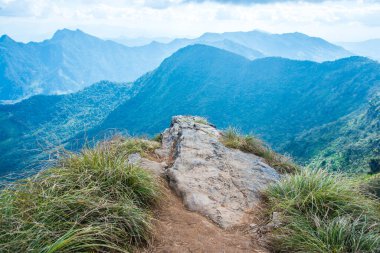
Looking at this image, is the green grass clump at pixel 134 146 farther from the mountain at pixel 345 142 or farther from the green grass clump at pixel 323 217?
the mountain at pixel 345 142

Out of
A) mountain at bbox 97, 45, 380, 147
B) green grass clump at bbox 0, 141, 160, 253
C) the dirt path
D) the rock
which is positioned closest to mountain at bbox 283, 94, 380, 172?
mountain at bbox 97, 45, 380, 147

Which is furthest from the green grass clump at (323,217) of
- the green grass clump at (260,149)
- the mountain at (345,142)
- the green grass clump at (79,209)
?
the mountain at (345,142)

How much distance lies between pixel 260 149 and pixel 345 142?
3068 inches

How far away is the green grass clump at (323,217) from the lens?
12.3 ft

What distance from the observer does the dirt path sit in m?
3.97

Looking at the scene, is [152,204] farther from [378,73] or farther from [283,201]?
[378,73]

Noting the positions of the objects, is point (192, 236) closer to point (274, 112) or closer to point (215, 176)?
point (215, 176)

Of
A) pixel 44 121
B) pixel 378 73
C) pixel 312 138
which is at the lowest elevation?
pixel 44 121

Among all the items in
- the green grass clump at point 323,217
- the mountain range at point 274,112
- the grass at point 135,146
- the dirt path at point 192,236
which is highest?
the green grass clump at point 323,217

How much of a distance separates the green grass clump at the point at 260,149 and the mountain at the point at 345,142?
49009mm

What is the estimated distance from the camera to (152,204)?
5.01m

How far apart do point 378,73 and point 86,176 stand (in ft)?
503

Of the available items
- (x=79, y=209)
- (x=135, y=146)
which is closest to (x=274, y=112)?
(x=135, y=146)

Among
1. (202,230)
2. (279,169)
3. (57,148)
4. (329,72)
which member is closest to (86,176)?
(57,148)
